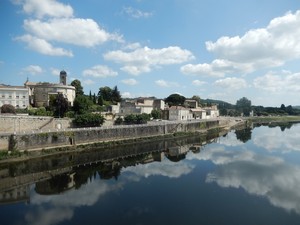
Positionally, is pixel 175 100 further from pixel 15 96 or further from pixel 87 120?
pixel 15 96

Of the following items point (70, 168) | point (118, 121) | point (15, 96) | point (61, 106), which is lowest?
point (70, 168)

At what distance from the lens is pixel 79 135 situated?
33219 millimetres

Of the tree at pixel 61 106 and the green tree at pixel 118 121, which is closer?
the tree at pixel 61 106

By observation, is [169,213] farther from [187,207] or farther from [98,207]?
[98,207]

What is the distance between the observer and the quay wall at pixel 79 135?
27.5 m

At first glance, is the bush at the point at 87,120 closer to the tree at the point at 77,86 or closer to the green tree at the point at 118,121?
the green tree at the point at 118,121

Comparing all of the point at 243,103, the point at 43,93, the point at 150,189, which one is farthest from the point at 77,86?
the point at 243,103

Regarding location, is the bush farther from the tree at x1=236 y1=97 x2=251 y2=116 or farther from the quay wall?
the tree at x1=236 y1=97 x2=251 y2=116

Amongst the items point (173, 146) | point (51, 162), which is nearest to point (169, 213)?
point (51, 162)

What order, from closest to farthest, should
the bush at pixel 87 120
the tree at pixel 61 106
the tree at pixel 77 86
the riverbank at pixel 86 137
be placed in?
the riverbank at pixel 86 137
the bush at pixel 87 120
the tree at pixel 61 106
the tree at pixel 77 86

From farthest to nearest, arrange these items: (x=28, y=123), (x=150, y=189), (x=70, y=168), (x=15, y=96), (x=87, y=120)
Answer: (x=15, y=96)
(x=87, y=120)
(x=28, y=123)
(x=70, y=168)
(x=150, y=189)

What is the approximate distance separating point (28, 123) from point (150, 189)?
1927 centimetres

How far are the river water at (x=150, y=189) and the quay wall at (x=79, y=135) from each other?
246cm

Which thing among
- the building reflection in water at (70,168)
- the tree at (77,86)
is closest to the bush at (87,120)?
the building reflection in water at (70,168)
